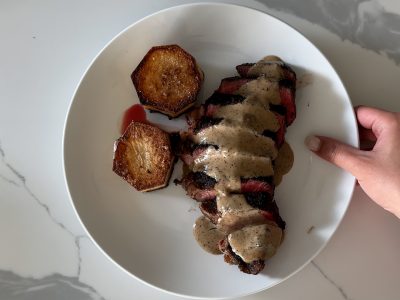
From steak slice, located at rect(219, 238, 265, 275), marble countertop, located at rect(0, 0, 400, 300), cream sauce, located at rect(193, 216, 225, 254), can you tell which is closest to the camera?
steak slice, located at rect(219, 238, 265, 275)

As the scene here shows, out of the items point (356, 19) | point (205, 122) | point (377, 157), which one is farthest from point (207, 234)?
point (356, 19)

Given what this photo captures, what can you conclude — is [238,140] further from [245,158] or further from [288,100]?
[288,100]

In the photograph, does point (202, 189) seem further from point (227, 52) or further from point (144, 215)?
point (227, 52)

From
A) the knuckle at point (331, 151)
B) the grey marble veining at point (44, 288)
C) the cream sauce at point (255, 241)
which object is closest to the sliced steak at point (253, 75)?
the knuckle at point (331, 151)

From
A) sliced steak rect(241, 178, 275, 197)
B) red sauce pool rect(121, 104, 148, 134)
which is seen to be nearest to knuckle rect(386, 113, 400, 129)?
sliced steak rect(241, 178, 275, 197)

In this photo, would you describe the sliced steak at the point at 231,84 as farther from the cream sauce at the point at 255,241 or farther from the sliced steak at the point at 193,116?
the cream sauce at the point at 255,241

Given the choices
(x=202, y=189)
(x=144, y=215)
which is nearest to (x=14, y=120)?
(x=144, y=215)

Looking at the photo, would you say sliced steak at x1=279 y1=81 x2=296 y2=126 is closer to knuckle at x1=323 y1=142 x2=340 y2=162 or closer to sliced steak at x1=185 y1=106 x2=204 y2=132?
knuckle at x1=323 y1=142 x2=340 y2=162
